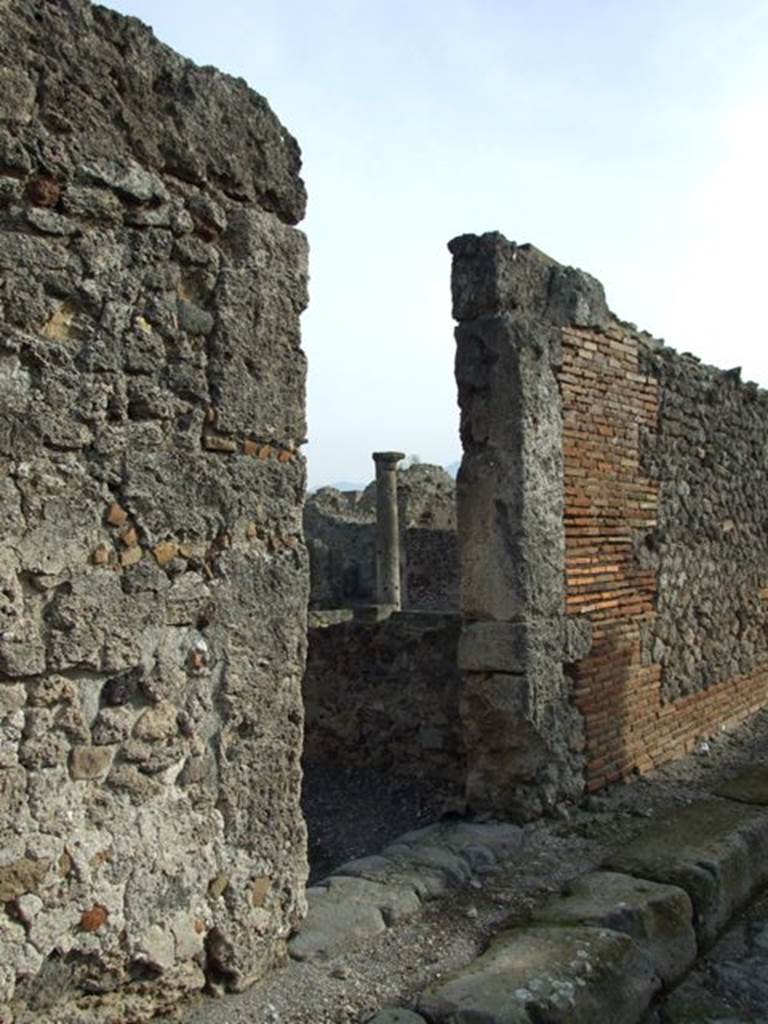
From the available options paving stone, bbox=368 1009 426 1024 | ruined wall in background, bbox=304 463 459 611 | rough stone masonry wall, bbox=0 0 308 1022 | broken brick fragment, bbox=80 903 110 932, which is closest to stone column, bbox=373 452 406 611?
ruined wall in background, bbox=304 463 459 611

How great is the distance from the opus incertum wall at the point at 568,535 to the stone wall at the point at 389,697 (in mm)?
995

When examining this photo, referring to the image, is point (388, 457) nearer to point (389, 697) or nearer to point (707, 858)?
point (389, 697)

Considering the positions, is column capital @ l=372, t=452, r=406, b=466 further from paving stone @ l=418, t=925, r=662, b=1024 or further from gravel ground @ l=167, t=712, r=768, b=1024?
paving stone @ l=418, t=925, r=662, b=1024

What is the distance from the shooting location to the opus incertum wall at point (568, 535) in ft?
17.3

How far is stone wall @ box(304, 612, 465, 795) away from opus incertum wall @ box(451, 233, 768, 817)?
3.26 ft

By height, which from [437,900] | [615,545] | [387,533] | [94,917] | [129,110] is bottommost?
[437,900]

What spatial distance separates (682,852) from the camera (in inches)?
179

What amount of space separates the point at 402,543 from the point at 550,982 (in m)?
16.6

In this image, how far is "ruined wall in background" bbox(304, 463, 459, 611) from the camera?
64.0 feet

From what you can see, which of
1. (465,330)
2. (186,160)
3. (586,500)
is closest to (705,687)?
(586,500)

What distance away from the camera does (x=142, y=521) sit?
2934 mm

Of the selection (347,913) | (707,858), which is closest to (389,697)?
(707,858)

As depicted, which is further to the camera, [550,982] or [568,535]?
[568,535]

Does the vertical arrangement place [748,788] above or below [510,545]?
below
